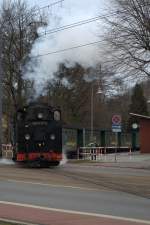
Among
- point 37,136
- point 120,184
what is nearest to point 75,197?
point 120,184

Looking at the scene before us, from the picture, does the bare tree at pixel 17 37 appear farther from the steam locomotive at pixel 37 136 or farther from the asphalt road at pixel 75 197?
the asphalt road at pixel 75 197

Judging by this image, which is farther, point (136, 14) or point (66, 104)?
point (66, 104)

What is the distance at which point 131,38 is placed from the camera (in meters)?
39.2

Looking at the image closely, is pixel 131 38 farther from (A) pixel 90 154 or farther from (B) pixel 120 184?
(B) pixel 120 184

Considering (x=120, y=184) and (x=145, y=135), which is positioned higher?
(x=145, y=135)

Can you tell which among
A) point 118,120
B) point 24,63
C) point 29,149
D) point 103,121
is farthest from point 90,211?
point 103,121

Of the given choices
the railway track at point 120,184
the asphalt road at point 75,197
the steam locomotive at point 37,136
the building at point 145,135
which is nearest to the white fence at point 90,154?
the building at point 145,135

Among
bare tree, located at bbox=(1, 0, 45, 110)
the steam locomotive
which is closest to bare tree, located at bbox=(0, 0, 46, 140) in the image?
bare tree, located at bbox=(1, 0, 45, 110)

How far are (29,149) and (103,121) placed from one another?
222ft

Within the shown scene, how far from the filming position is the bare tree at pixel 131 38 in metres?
38.5

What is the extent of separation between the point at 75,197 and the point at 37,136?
50.6 ft

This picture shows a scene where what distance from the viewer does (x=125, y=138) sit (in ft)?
208

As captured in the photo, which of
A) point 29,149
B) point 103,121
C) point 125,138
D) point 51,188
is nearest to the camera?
point 51,188

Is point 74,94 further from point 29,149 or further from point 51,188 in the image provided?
point 51,188
